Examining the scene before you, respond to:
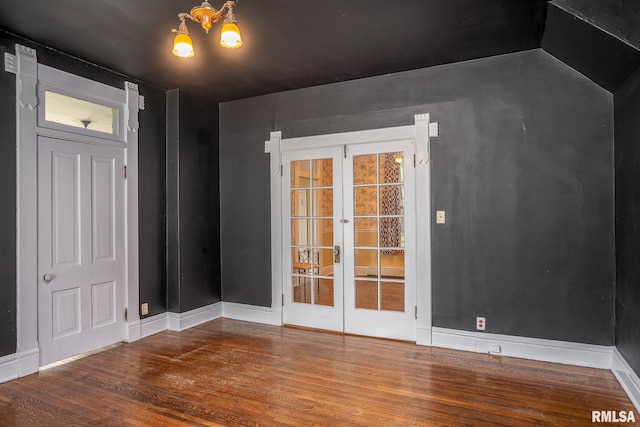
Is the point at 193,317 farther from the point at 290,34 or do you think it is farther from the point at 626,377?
the point at 626,377

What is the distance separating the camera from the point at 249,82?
4.46 metres

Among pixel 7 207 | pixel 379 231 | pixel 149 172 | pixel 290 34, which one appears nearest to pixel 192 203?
pixel 149 172

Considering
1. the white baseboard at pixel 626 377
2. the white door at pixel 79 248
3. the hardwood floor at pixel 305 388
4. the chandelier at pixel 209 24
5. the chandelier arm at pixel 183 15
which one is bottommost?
the hardwood floor at pixel 305 388

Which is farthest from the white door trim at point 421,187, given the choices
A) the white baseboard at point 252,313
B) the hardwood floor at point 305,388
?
the white baseboard at point 252,313

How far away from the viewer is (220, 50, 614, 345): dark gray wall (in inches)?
135

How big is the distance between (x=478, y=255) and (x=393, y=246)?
0.84 meters

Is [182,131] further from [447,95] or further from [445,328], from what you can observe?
[445,328]

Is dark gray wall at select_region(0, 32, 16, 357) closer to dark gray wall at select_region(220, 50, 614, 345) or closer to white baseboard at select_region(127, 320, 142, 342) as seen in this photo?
white baseboard at select_region(127, 320, 142, 342)

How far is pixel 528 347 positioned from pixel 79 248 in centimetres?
422

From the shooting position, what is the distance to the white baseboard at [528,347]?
135 inches

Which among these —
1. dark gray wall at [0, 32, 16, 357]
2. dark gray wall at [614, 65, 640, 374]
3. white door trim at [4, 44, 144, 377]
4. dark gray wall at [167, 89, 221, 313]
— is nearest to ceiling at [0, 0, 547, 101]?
white door trim at [4, 44, 144, 377]

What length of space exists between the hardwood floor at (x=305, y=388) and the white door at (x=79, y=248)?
275mm

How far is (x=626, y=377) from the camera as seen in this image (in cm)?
300

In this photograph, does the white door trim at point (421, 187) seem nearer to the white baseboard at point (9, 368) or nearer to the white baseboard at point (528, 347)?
the white baseboard at point (528, 347)
